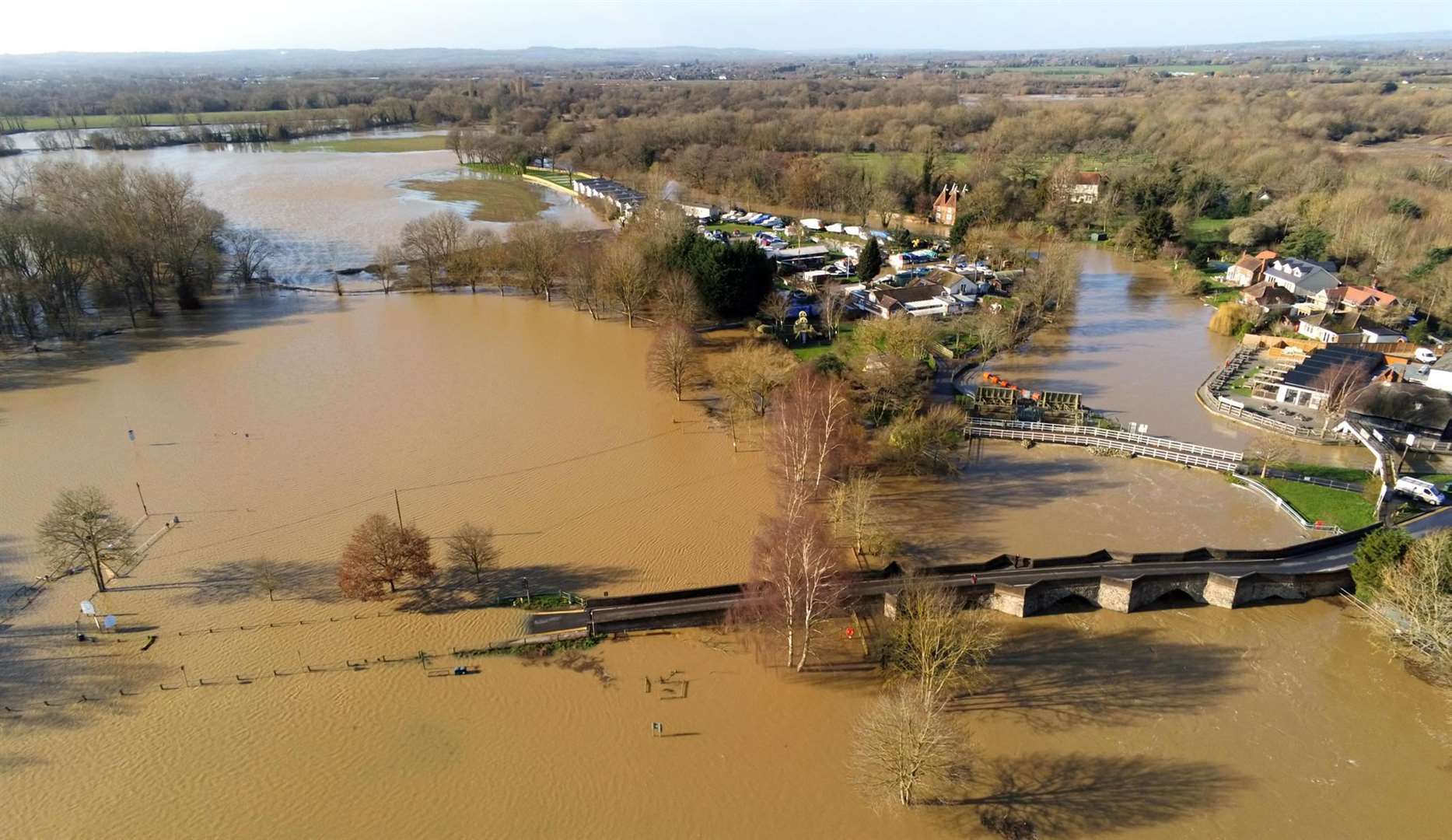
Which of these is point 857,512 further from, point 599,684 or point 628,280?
point 628,280

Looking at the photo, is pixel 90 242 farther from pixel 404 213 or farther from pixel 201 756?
pixel 201 756

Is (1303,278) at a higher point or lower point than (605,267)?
lower

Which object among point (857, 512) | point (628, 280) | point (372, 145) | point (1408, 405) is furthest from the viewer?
point (372, 145)

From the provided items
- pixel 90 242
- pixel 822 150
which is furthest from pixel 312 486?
pixel 822 150

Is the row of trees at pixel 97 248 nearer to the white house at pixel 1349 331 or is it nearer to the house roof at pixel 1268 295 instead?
the white house at pixel 1349 331

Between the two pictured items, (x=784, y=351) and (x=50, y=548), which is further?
(x=784, y=351)

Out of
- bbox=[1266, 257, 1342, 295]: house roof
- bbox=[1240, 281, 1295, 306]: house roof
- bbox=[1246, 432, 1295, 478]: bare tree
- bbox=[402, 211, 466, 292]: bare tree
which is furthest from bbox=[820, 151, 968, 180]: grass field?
bbox=[1246, 432, 1295, 478]: bare tree

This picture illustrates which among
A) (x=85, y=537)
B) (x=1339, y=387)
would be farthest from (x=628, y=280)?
(x=1339, y=387)
